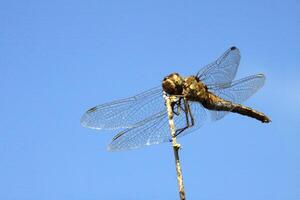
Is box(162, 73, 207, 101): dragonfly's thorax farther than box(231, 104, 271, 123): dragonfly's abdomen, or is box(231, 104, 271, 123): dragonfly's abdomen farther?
box(231, 104, 271, 123): dragonfly's abdomen

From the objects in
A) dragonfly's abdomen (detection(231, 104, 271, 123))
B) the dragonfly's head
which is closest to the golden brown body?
the dragonfly's head

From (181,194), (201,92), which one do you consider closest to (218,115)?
(201,92)

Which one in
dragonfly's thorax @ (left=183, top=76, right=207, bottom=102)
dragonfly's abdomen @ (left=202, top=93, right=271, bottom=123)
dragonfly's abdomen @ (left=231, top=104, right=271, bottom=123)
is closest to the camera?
dragonfly's thorax @ (left=183, top=76, right=207, bottom=102)

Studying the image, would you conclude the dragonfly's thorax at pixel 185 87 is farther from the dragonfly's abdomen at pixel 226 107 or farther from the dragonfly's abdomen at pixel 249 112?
the dragonfly's abdomen at pixel 249 112

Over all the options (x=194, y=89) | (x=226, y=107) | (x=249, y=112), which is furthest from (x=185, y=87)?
(x=249, y=112)

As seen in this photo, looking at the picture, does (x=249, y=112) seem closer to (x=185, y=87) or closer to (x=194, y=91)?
(x=194, y=91)

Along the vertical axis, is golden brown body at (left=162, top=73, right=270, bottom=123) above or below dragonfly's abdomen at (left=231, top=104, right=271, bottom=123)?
below

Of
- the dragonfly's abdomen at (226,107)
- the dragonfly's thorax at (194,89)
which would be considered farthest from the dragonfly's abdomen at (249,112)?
the dragonfly's thorax at (194,89)

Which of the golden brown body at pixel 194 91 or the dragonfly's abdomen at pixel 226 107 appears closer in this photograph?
the golden brown body at pixel 194 91

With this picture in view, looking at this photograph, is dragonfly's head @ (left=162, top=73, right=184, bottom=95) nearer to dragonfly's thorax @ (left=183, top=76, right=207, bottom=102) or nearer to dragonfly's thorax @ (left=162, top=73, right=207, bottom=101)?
dragonfly's thorax @ (left=162, top=73, right=207, bottom=101)

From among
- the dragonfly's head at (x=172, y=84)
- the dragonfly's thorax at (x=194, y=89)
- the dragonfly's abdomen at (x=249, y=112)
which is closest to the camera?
the dragonfly's head at (x=172, y=84)
